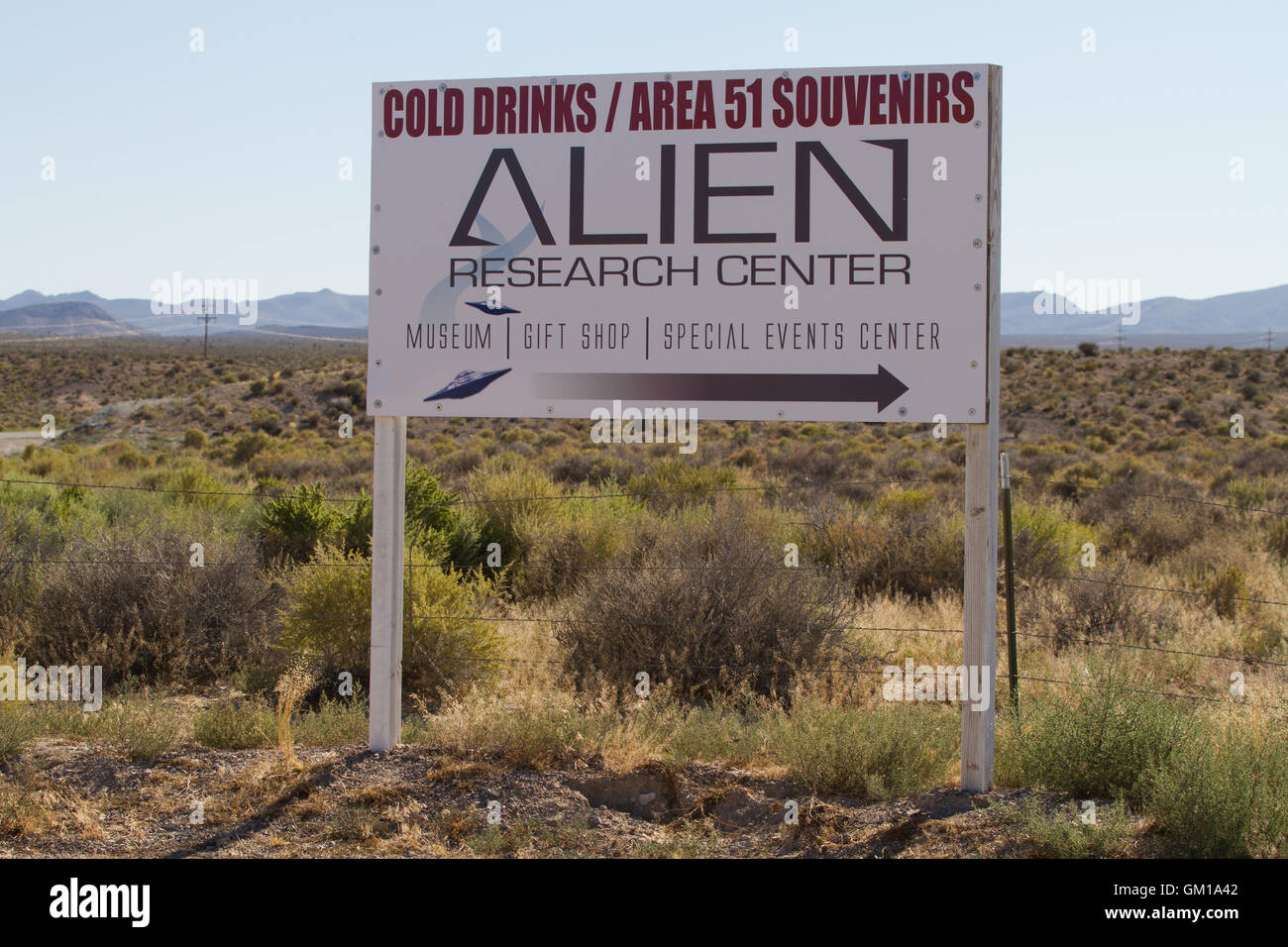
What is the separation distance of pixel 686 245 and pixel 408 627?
3.69 metres

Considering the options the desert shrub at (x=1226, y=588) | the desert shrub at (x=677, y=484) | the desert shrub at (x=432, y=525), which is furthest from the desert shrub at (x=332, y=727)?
the desert shrub at (x=1226, y=588)

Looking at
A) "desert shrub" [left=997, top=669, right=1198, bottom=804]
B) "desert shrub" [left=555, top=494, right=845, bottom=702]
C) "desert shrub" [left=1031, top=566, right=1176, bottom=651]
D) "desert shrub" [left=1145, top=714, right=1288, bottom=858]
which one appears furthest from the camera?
"desert shrub" [left=1031, top=566, right=1176, bottom=651]

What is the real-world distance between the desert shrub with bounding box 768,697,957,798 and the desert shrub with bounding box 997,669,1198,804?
14.8 inches

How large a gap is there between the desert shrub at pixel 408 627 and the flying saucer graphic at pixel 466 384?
240 centimetres

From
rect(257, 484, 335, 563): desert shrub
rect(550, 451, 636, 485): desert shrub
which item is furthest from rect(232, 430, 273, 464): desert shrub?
rect(257, 484, 335, 563): desert shrub

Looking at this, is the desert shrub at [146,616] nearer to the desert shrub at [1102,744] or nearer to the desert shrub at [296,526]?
the desert shrub at [296,526]

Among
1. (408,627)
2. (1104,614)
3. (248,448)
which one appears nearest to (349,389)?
(248,448)

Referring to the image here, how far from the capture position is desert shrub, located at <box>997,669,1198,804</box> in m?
4.48

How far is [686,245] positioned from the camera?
5199mm

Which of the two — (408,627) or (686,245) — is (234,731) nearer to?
(408,627)

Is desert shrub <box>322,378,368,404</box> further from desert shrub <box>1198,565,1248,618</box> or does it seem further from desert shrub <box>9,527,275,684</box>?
desert shrub <box>1198,565,1248,618</box>

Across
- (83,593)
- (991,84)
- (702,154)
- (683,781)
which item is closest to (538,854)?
(683,781)

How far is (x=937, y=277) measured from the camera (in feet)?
16.3
